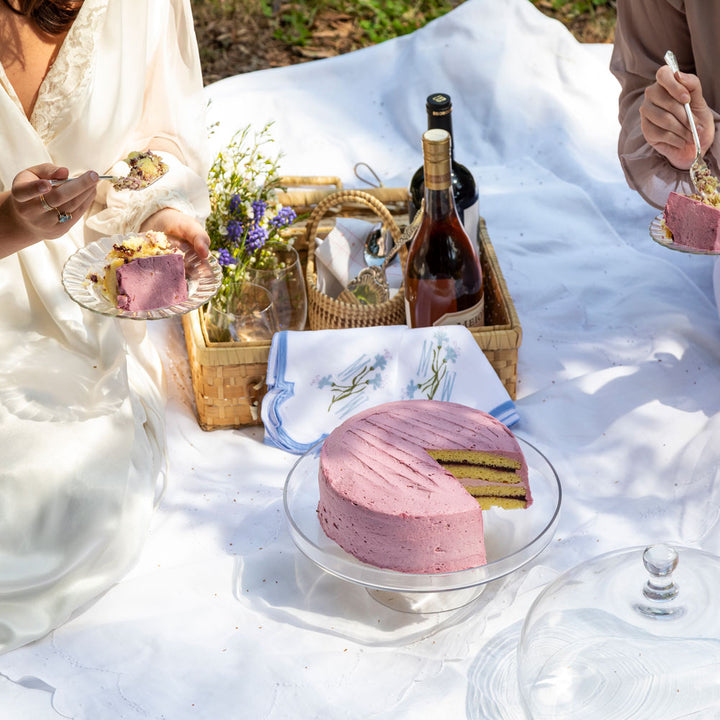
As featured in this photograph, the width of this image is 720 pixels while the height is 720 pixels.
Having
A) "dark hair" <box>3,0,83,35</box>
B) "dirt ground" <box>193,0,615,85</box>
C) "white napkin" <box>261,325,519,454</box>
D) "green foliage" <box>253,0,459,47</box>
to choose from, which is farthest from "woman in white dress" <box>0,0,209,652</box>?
"green foliage" <box>253,0,459,47</box>

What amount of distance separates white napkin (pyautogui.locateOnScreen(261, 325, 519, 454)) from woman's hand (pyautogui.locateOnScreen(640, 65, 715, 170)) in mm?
555

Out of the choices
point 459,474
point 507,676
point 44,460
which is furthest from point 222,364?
point 507,676

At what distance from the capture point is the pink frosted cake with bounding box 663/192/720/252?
1887 mm

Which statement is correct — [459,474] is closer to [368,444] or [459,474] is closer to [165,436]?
[368,444]

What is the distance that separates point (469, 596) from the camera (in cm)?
172

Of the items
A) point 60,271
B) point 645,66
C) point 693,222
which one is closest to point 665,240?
point 693,222

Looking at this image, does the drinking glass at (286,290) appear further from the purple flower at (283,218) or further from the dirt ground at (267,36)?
the dirt ground at (267,36)

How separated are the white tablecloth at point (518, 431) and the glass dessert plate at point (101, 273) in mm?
409

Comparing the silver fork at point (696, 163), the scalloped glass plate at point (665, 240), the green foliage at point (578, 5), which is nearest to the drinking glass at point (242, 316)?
the scalloped glass plate at point (665, 240)

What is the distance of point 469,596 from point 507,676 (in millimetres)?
168

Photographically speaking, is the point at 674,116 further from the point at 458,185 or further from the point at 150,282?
the point at 150,282

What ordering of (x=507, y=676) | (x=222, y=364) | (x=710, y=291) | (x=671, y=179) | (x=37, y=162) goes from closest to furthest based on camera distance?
1. (x=507, y=676)
2. (x=37, y=162)
3. (x=222, y=364)
4. (x=671, y=179)
5. (x=710, y=291)

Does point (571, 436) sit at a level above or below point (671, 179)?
below

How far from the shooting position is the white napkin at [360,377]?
2094mm
